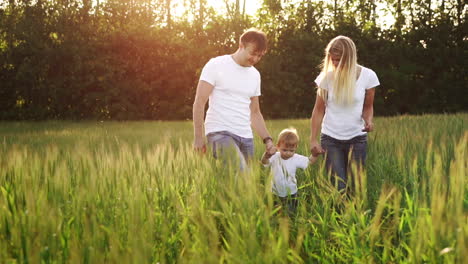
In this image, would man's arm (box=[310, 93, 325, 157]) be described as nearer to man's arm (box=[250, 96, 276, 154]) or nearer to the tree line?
man's arm (box=[250, 96, 276, 154])

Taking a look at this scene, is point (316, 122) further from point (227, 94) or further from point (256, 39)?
point (256, 39)

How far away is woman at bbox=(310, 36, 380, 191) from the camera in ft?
14.0

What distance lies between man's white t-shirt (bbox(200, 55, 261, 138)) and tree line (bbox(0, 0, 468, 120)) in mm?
15146

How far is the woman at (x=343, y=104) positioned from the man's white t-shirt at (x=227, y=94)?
73 centimetres

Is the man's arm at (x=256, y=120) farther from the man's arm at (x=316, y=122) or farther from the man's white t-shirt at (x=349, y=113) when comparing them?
the man's white t-shirt at (x=349, y=113)

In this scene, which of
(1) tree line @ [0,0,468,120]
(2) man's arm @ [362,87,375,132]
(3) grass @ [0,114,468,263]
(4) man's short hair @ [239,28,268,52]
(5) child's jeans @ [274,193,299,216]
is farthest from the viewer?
(1) tree line @ [0,0,468,120]

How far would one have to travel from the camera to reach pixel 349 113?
173 inches

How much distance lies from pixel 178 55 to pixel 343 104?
15815 millimetres

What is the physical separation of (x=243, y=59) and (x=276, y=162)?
2.96 ft

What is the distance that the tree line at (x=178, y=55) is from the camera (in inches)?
731

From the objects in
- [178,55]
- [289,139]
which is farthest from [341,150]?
[178,55]

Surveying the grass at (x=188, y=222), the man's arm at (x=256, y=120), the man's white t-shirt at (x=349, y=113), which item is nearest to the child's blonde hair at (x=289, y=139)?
the man's arm at (x=256, y=120)

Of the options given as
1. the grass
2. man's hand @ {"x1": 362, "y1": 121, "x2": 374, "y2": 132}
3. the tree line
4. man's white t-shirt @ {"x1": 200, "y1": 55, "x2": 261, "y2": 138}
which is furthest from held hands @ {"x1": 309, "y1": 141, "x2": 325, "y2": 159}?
the tree line

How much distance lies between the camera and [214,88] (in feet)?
14.1
